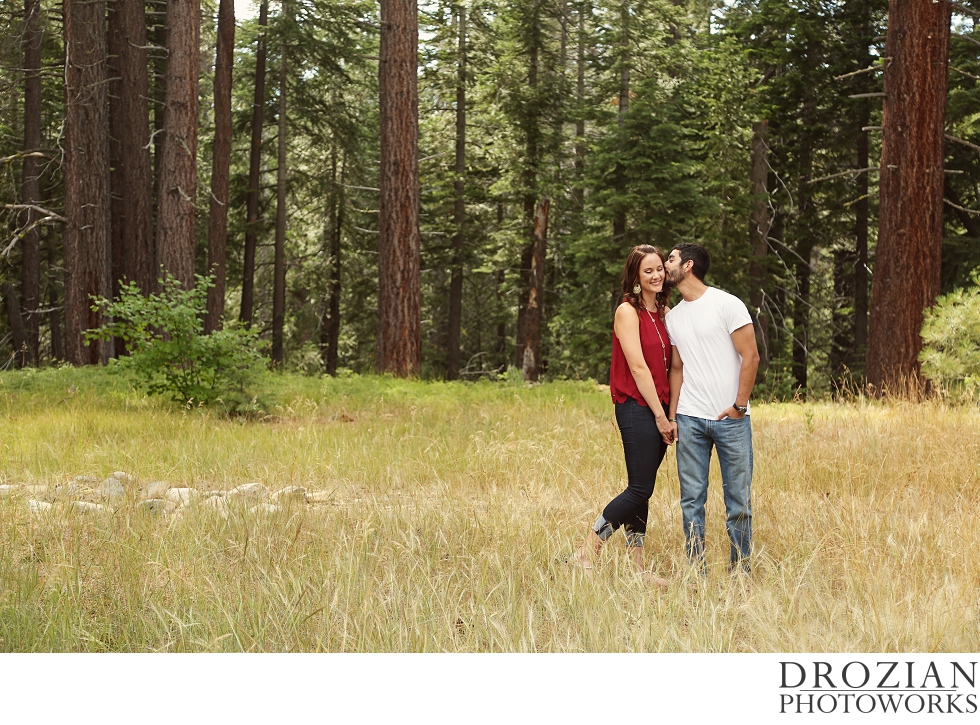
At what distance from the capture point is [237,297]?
109ft

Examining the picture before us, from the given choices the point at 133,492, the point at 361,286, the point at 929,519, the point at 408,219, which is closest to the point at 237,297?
the point at 361,286

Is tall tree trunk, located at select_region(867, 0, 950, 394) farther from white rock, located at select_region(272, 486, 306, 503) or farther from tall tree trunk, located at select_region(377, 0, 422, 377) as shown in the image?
white rock, located at select_region(272, 486, 306, 503)

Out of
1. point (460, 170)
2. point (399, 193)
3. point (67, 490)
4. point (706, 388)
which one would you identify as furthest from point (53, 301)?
point (706, 388)

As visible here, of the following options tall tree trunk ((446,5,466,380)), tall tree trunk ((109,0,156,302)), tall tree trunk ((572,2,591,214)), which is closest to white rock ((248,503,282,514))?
tall tree trunk ((572,2,591,214))

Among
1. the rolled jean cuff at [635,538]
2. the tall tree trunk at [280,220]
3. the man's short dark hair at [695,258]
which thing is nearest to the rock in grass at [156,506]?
the rolled jean cuff at [635,538]

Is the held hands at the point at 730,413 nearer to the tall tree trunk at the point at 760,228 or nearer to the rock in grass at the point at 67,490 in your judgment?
the rock in grass at the point at 67,490

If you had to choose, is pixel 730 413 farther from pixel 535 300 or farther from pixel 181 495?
pixel 535 300

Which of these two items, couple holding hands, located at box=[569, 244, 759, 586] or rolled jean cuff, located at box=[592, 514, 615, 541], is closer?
couple holding hands, located at box=[569, 244, 759, 586]

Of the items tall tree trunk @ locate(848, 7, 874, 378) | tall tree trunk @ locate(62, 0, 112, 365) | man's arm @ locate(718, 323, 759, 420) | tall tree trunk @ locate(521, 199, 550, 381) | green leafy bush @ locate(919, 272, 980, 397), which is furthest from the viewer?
tall tree trunk @ locate(521, 199, 550, 381)

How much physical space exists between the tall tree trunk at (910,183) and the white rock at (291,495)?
896cm

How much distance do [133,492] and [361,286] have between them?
22960mm

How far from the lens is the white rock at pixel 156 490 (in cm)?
613

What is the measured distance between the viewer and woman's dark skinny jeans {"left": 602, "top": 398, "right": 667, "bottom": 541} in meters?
4.39

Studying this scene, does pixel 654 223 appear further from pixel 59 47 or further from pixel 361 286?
pixel 59 47
